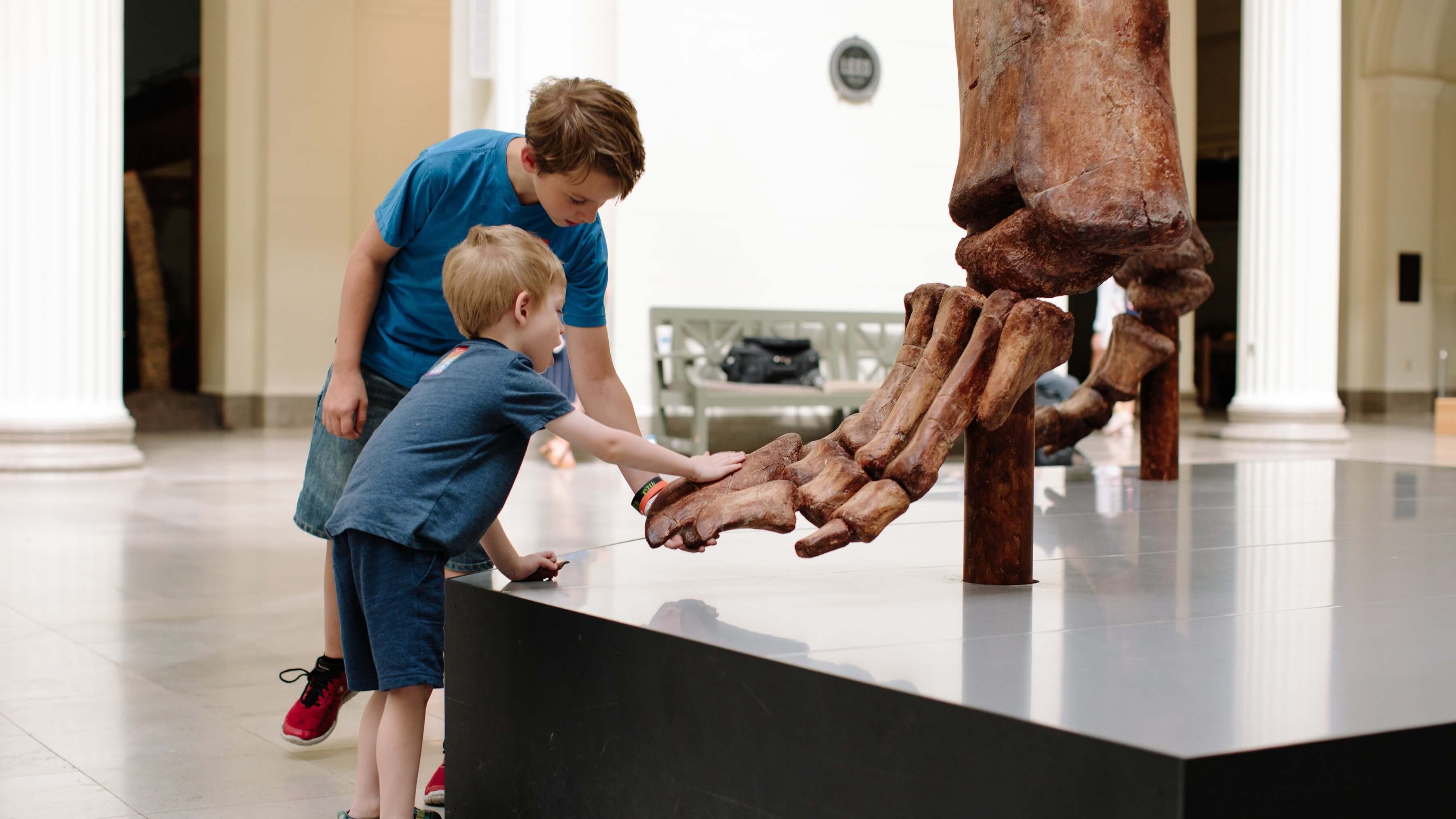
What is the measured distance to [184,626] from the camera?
4.21 m

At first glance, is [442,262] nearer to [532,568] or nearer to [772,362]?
[532,568]

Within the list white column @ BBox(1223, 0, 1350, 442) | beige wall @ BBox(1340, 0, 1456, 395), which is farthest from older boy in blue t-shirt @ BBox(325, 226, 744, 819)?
beige wall @ BBox(1340, 0, 1456, 395)

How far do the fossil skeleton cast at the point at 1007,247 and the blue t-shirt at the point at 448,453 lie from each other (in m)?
0.27

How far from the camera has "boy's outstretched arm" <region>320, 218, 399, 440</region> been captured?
2.54 metres

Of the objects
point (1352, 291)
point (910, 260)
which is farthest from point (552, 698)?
point (1352, 291)

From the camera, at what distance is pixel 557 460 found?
942 cm

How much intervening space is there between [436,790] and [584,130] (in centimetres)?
128

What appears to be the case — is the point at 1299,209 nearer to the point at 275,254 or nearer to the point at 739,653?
the point at 275,254

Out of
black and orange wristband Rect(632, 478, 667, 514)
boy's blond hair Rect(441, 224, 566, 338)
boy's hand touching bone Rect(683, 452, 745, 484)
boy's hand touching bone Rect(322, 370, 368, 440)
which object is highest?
boy's blond hair Rect(441, 224, 566, 338)

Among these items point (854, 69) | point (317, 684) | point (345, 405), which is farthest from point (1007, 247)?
point (854, 69)

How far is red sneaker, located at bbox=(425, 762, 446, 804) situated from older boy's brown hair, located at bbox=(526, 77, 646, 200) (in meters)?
1.16

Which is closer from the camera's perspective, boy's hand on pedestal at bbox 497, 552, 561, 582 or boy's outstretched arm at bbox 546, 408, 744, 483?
boy's outstretched arm at bbox 546, 408, 744, 483

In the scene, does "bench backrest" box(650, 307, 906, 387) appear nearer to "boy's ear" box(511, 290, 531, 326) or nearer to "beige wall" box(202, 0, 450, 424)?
"beige wall" box(202, 0, 450, 424)

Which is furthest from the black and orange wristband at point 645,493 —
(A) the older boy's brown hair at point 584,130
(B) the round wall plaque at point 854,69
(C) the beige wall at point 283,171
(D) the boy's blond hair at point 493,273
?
(C) the beige wall at point 283,171
